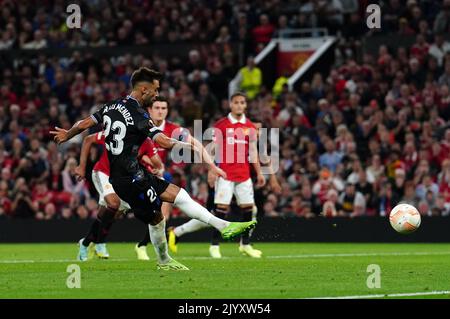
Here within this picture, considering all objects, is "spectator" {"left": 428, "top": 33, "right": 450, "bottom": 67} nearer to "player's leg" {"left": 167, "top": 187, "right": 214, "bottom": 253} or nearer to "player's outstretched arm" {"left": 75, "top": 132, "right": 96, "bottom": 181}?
"player's leg" {"left": 167, "top": 187, "right": 214, "bottom": 253}

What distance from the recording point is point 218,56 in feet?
99.7

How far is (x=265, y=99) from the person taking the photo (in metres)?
27.8

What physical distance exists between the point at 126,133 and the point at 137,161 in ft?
1.17

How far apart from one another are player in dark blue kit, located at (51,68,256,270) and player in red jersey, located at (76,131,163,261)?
7.58 ft

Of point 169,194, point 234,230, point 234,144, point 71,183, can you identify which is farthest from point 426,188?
point 234,230

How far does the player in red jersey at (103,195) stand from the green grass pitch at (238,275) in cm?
44

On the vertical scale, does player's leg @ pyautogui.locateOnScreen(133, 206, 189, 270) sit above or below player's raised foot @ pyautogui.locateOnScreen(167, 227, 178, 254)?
above

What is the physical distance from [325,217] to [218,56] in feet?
26.4

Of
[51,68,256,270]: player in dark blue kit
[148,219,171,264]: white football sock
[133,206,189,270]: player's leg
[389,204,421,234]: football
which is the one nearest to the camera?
[51,68,256,270]: player in dark blue kit

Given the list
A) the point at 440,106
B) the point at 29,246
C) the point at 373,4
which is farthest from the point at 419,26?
the point at 29,246

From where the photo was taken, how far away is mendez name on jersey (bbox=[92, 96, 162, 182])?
13188 mm

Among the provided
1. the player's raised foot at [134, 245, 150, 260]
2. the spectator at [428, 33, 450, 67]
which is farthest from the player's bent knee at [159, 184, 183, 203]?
the spectator at [428, 33, 450, 67]

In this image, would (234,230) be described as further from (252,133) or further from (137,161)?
(252,133)

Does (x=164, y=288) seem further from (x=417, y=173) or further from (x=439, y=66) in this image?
(x=439, y=66)
